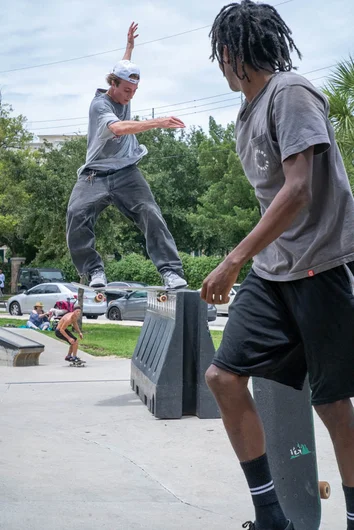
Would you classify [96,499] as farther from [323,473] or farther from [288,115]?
[288,115]

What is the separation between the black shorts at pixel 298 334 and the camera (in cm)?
285

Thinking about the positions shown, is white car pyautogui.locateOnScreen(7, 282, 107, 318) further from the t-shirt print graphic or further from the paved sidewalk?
the t-shirt print graphic

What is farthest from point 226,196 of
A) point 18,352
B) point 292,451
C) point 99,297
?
point 292,451

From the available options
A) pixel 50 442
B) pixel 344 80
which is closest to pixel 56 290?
pixel 344 80

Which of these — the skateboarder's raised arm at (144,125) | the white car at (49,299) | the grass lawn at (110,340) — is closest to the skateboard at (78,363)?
the grass lawn at (110,340)

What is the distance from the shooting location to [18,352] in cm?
1226

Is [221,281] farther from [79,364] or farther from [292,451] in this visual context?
[79,364]

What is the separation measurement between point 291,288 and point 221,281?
1.08 ft

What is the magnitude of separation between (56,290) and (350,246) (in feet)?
99.2

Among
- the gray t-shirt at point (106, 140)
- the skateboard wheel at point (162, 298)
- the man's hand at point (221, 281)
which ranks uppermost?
the gray t-shirt at point (106, 140)

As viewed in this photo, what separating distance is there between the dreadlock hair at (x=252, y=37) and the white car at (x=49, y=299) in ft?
91.5

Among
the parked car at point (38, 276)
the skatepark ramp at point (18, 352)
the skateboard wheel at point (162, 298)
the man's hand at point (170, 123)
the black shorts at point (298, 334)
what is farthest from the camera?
the parked car at point (38, 276)

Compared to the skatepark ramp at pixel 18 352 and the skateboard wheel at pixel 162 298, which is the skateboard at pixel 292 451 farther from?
the skatepark ramp at pixel 18 352

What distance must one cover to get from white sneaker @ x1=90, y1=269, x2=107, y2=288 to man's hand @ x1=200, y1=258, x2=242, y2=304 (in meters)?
3.44
